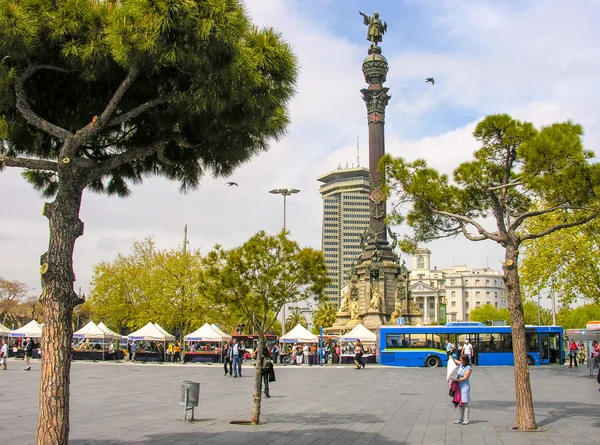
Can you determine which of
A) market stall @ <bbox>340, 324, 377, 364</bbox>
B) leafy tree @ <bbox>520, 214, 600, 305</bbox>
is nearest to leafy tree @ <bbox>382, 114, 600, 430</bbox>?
leafy tree @ <bbox>520, 214, 600, 305</bbox>

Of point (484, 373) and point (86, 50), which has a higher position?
point (86, 50)

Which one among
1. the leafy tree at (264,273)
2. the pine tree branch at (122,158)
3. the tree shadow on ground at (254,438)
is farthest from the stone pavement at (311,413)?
the pine tree branch at (122,158)

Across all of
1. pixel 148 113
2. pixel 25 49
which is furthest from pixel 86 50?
pixel 148 113

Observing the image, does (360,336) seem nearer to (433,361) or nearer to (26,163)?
(433,361)

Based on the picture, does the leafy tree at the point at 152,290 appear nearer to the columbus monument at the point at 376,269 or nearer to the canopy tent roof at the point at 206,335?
the canopy tent roof at the point at 206,335

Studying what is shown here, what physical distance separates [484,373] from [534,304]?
3358 inches

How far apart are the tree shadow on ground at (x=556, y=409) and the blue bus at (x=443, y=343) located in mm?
19668

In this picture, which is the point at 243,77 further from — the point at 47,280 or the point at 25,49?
the point at 47,280

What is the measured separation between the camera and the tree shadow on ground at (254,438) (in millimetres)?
11359

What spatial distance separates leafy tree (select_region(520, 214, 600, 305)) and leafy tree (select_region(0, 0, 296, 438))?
26011mm

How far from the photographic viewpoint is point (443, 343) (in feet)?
126

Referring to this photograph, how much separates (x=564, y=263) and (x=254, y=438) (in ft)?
86.8

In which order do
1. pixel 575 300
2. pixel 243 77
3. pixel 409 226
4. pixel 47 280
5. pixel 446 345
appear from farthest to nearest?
pixel 446 345, pixel 575 300, pixel 409 226, pixel 243 77, pixel 47 280

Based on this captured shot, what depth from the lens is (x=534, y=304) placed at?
10981 cm
